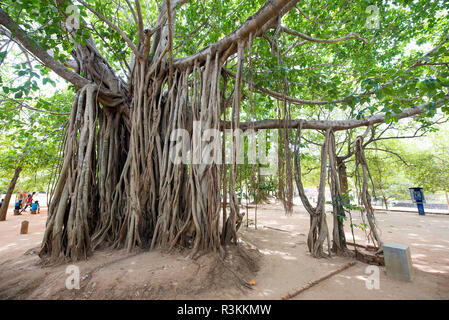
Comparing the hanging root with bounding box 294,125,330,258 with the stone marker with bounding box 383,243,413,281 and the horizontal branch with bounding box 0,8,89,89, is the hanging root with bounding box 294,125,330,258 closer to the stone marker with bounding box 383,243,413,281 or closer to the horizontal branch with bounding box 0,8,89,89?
the stone marker with bounding box 383,243,413,281

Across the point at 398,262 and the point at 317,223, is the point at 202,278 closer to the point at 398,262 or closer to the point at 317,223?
the point at 317,223

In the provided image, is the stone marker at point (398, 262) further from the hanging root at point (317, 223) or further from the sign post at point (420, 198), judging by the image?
the sign post at point (420, 198)

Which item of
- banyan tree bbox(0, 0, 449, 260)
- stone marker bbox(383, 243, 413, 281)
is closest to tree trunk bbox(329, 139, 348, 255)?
banyan tree bbox(0, 0, 449, 260)

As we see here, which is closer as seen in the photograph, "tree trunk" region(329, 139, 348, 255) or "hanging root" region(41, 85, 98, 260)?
"hanging root" region(41, 85, 98, 260)

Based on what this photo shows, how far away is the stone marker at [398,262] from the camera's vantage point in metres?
2.12

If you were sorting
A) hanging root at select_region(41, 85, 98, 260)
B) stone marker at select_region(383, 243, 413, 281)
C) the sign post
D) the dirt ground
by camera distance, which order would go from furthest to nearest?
the sign post
hanging root at select_region(41, 85, 98, 260)
stone marker at select_region(383, 243, 413, 281)
the dirt ground

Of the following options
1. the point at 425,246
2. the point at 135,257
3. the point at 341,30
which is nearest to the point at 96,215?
the point at 135,257

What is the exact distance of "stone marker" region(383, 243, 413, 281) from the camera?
212 centimetres

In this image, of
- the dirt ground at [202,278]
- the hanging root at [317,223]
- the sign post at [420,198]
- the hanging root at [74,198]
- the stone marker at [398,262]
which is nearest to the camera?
the dirt ground at [202,278]

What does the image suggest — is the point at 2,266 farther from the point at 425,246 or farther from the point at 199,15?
the point at 425,246

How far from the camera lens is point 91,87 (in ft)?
8.69

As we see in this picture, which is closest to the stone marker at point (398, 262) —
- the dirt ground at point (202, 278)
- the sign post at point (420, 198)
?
the dirt ground at point (202, 278)

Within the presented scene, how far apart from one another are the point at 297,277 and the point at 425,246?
9.35 ft

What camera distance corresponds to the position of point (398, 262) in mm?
2166
